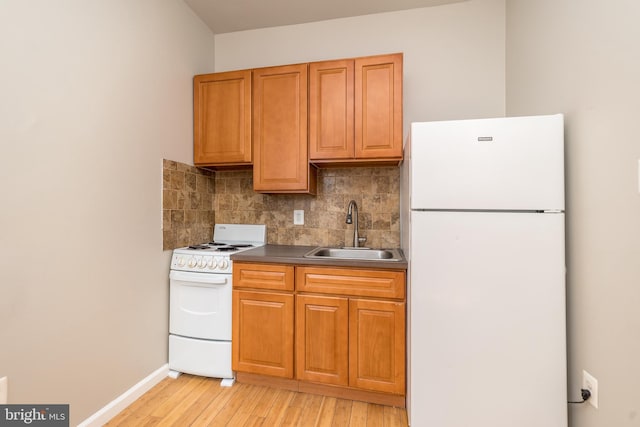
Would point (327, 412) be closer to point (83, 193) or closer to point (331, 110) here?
point (83, 193)

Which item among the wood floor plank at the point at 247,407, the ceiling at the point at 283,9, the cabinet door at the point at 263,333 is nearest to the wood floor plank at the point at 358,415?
the cabinet door at the point at 263,333

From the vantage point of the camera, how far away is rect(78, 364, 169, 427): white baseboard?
1643mm

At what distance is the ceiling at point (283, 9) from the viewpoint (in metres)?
2.39

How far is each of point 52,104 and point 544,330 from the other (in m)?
2.58

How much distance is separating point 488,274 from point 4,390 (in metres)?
2.21

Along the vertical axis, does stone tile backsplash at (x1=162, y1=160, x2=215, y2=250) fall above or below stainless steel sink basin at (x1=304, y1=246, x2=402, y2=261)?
above

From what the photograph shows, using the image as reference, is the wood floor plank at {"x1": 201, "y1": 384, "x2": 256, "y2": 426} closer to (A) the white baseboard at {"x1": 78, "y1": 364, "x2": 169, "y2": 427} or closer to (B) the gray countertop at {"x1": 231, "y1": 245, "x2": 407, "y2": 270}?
(A) the white baseboard at {"x1": 78, "y1": 364, "x2": 169, "y2": 427}

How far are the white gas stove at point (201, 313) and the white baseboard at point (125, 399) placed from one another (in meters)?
0.10

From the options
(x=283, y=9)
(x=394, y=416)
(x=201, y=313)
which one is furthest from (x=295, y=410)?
(x=283, y=9)

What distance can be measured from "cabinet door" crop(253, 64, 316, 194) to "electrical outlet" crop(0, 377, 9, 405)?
1.66 meters

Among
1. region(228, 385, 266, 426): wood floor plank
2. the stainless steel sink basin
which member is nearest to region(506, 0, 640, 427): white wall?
the stainless steel sink basin

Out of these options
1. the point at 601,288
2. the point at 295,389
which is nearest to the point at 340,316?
the point at 295,389

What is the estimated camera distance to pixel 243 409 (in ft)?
6.06

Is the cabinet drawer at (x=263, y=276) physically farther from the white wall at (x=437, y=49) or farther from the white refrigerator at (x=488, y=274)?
the white wall at (x=437, y=49)
